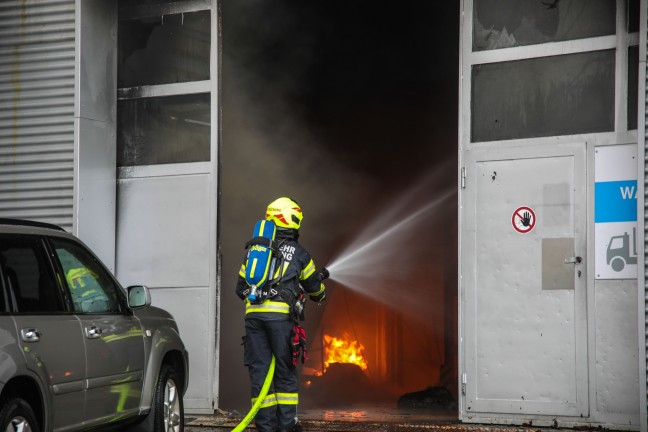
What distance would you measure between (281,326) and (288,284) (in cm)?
35

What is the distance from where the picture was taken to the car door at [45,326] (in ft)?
17.6

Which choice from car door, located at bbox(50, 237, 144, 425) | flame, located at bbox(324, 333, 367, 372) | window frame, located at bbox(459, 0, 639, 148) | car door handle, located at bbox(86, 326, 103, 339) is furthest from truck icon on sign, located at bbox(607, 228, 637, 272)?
flame, located at bbox(324, 333, 367, 372)

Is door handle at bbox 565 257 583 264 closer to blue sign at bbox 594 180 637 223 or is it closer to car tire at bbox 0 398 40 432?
blue sign at bbox 594 180 637 223

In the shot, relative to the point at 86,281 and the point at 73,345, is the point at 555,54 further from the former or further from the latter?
the point at 73,345

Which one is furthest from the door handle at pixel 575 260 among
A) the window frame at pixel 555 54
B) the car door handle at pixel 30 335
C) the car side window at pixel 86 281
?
the car door handle at pixel 30 335

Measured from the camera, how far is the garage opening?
12.9 meters

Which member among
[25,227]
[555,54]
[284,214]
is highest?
[555,54]

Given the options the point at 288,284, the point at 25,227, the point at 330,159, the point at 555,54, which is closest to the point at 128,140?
the point at 288,284

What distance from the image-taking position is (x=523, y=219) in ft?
28.5

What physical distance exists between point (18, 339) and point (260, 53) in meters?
7.87

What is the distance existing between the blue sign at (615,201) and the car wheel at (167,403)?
394 centimetres

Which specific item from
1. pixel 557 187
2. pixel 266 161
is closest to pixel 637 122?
pixel 557 187

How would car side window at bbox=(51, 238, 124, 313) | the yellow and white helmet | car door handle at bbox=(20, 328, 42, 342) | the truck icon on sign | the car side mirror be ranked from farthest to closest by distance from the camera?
the truck icon on sign
the yellow and white helmet
the car side mirror
car side window at bbox=(51, 238, 124, 313)
car door handle at bbox=(20, 328, 42, 342)

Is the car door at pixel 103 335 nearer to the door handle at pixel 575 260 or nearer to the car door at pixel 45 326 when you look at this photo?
the car door at pixel 45 326
